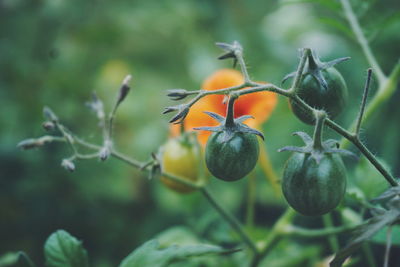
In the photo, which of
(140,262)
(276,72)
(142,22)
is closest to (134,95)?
(142,22)

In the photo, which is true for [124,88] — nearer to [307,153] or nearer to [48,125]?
[48,125]

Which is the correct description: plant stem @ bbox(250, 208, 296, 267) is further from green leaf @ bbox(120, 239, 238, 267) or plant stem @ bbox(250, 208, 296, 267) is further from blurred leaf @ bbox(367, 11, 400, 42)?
blurred leaf @ bbox(367, 11, 400, 42)

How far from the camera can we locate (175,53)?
8.14 ft

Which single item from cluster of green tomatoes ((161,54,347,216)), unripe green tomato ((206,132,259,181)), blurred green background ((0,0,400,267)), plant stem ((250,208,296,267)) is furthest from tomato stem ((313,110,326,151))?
blurred green background ((0,0,400,267))

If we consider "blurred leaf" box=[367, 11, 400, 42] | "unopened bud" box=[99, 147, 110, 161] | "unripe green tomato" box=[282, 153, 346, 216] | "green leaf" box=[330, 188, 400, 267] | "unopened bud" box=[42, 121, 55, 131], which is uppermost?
"blurred leaf" box=[367, 11, 400, 42]

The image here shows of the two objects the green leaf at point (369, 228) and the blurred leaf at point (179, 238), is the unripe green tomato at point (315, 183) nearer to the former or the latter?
the green leaf at point (369, 228)

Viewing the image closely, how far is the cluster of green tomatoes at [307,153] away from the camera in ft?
2.15

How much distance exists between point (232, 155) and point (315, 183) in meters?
0.13

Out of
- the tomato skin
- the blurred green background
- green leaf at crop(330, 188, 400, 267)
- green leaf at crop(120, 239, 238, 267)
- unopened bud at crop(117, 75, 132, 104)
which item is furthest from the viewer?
the blurred green background

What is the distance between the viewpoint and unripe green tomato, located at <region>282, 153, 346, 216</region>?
0.65m

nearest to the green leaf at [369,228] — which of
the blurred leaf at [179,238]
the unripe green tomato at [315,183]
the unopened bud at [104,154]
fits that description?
the unripe green tomato at [315,183]

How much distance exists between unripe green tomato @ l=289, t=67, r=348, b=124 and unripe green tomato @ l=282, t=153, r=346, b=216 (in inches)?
4.5

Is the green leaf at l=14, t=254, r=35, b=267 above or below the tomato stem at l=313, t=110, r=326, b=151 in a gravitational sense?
above

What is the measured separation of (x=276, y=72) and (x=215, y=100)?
1.03 meters
